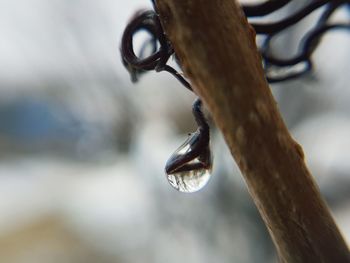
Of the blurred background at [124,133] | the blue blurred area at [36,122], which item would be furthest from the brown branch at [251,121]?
the blue blurred area at [36,122]

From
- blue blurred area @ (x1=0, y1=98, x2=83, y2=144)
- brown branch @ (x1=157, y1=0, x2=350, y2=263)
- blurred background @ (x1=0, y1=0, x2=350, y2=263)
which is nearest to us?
brown branch @ (x1=157, y1=0, x2=350, y2=263)

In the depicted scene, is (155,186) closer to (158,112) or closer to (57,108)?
(158,112)

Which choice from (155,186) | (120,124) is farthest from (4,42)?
(155,186)

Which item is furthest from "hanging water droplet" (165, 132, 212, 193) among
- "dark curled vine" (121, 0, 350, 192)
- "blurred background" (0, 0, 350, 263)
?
"blurred background" (0, 0, 350, 263)

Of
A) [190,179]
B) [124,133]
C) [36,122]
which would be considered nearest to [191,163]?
[190,179]

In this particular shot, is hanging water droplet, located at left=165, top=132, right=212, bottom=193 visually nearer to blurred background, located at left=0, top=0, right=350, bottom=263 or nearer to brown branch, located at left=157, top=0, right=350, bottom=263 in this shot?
brown branch, located at left=157, top=0, right=350, bottom=263

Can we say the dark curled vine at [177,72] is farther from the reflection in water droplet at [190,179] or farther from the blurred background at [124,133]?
the blurred background at [124,133]
